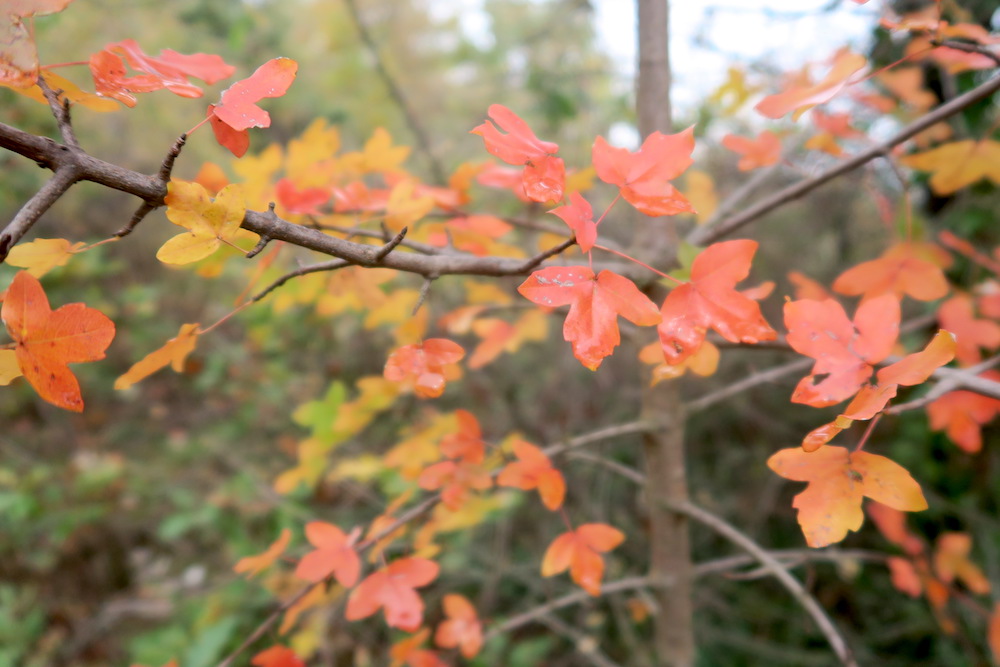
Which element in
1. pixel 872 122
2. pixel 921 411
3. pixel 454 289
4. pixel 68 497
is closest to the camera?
pixel 921 411

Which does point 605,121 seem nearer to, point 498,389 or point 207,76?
point 498,389

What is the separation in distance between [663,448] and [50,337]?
2.56 feet

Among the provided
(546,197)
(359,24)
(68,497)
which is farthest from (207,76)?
(68,497)

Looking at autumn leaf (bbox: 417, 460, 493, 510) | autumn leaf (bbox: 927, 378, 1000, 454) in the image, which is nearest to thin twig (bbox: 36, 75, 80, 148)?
autumn leaf (bbox: 417, 460, 493, 510)

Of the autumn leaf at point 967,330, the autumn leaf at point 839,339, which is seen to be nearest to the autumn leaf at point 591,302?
the autumn leaf at point 839,339

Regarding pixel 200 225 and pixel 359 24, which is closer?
pixel 200 225

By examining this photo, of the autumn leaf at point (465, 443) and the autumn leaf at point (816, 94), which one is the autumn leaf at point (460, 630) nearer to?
the autumn leaf at point (465, 443)

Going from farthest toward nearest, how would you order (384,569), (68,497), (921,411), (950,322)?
(68,497) < (921,411) < (950,322) < (384,569)

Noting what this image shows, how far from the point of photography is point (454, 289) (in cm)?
221

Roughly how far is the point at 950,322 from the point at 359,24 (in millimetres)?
1737

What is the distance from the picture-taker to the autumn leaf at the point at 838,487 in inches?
18.5

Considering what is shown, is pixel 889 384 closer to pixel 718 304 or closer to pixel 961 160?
pixel 718 304

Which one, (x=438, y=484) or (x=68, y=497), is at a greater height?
(x=438, y=484)

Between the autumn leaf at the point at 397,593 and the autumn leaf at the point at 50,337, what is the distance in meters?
0.40
